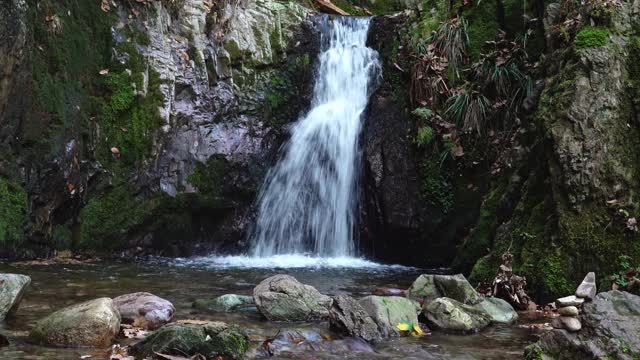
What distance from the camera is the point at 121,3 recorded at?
896 cm

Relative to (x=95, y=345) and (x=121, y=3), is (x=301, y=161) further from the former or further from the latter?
(x=95, y=345)

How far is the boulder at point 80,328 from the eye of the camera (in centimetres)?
376

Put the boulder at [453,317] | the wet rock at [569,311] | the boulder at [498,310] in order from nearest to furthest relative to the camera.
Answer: the wet rock at [569,311], the boulder at [453,317], the boulder at [498,310]

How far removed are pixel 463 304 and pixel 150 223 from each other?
18.3ft

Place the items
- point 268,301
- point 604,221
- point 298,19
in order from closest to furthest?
point 268,301, point 604,221, point 298,19

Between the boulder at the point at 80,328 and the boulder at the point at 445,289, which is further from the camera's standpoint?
the boulder at the point at 445,289

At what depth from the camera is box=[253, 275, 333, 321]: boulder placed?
186 inches

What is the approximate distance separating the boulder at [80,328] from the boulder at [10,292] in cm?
53

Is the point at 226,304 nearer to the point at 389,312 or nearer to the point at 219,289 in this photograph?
the point at 219,289

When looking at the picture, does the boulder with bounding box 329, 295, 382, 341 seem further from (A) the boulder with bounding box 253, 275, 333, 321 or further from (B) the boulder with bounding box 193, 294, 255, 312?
(B) the boulder with bounding box 193, 294, 255, 312

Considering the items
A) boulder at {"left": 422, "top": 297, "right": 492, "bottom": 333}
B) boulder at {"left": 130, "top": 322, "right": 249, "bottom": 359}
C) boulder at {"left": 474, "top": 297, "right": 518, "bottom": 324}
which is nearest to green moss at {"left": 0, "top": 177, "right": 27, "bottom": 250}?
boulder at {"left": 130, "top": 322, "right": 249, "bottom": 359}

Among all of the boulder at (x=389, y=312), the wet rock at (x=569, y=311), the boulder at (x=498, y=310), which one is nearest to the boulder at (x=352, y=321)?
the boulder at (x=389, y=312)

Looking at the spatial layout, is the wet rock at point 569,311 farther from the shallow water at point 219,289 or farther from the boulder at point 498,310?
the boulder at point 498,310

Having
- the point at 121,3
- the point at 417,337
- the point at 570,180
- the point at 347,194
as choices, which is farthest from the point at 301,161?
the point at 417,337
